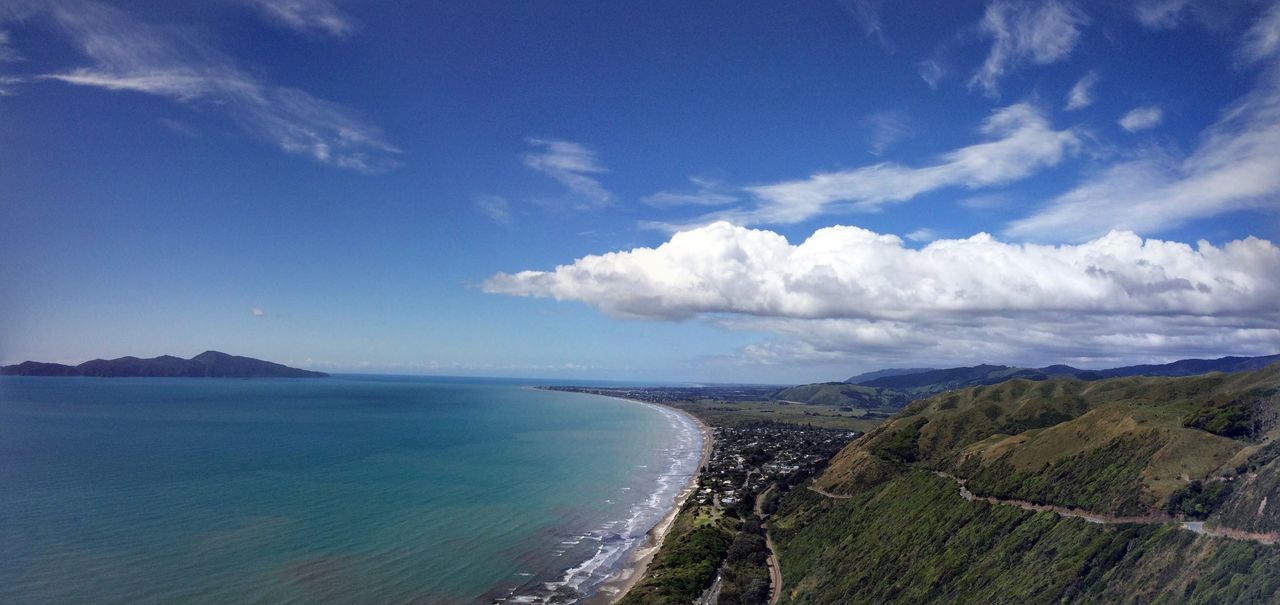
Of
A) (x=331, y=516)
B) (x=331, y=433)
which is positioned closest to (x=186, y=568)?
(x=331, y=516)

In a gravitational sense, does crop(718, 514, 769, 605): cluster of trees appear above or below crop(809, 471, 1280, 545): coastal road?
below

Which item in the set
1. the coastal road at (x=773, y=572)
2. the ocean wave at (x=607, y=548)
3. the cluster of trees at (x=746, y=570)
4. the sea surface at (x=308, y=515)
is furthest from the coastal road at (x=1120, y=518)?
the sea surface at (x=308, y=515)

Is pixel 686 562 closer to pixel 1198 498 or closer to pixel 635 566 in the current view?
pixel 635 566

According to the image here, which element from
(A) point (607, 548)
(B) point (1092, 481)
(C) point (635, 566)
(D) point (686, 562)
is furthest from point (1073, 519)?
(A) point (607, 548)

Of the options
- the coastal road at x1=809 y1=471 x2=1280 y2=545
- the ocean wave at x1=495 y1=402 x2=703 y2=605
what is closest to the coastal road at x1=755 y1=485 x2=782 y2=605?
the ocean wave at x1=495 y1=402 x2=703 y2=605

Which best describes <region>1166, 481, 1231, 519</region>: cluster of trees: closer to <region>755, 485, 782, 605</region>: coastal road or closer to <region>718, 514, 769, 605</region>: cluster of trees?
<region>755, 485, 782, 605</region>: coastal road

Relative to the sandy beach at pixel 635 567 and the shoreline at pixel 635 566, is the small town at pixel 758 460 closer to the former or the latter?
the shoreline at pixel 635 566
